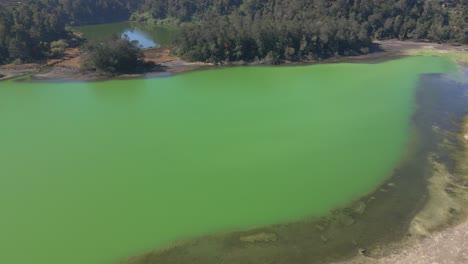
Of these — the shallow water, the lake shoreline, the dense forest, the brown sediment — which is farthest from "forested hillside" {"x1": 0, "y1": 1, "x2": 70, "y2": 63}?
the brown sediment

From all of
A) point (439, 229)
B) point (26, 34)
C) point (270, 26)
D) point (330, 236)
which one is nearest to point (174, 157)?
point (330, 236)

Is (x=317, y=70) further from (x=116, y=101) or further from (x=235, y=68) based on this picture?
(x=116, y=101)

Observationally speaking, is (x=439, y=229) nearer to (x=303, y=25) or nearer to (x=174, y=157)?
(x=174, y=157)

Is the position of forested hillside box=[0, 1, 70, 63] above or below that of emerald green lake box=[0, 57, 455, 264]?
above

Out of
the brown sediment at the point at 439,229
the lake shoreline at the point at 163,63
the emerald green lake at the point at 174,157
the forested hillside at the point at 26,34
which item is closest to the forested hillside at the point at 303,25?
the lake shoreline at the point at 163,63

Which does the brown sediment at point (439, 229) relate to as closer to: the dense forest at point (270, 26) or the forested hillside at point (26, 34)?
the dense forest at point (270, 26)

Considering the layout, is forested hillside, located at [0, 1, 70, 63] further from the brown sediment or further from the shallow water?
the brown sediment
